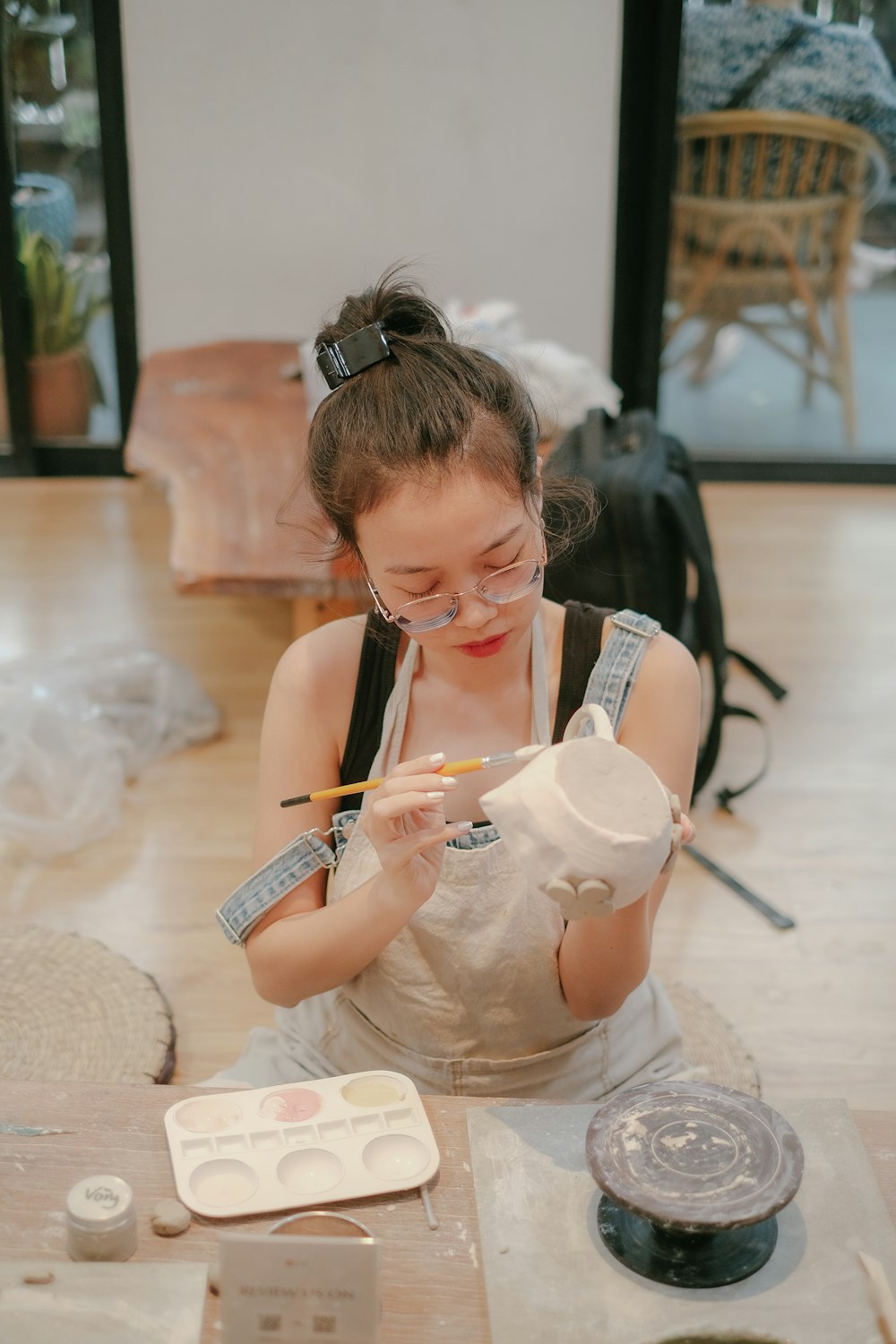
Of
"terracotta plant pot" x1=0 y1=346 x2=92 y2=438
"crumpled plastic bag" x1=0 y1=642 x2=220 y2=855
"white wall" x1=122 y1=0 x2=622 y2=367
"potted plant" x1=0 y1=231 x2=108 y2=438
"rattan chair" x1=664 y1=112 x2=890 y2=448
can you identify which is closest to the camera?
"crumpled plastic bag" x1=0 y1=642 x2=220 y2=855

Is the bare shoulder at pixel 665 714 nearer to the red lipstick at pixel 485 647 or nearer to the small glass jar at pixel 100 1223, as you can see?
the red lipstick at pixel 485 647

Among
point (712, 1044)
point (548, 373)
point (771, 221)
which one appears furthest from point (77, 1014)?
point (771, 221)

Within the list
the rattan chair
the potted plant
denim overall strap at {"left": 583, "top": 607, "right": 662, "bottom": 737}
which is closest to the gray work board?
denim overall strap at {"left": 583, "top": 607, "right": 662, "bottom": 737}

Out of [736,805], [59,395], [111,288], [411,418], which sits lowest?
[736,805]

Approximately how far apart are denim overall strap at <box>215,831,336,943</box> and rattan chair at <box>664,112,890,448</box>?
11.5 feet

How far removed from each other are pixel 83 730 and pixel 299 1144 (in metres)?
1.92

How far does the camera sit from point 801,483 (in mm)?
4809

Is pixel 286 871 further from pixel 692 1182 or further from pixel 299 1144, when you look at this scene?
pixel 692 1182

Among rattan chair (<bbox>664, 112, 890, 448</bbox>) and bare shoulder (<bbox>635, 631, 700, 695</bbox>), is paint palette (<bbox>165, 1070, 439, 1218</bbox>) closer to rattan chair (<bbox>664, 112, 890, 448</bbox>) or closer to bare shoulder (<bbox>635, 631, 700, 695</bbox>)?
bare shoulder (<bbox>635, 631, 700, 695</bbox>)

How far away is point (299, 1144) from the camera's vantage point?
1.19 m

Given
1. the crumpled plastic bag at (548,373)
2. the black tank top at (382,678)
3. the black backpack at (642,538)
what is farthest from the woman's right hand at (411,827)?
the crumpled plastic bag at (548,373)

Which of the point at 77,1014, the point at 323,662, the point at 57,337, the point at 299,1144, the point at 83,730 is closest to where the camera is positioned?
the point at 299,1144

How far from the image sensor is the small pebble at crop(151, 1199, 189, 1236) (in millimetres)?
1093

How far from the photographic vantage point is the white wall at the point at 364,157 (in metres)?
4.19
